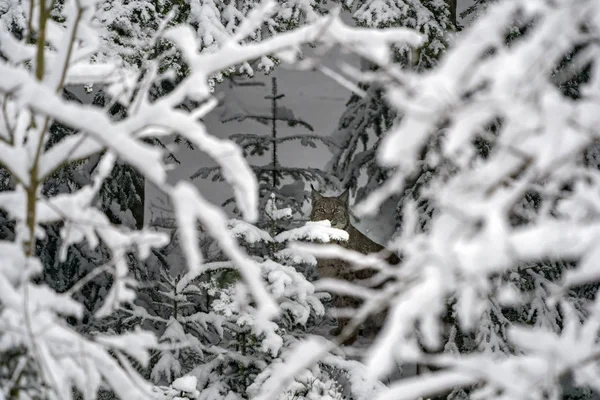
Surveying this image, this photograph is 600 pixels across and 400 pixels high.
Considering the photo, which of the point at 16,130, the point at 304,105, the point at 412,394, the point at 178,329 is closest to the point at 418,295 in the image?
the point at 412,394

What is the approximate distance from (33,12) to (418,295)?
1.40 meters

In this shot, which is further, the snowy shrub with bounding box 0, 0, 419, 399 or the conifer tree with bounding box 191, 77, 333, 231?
the conifer tree with bounding box 191, 77, 333, 231

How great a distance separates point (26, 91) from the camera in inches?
55.3

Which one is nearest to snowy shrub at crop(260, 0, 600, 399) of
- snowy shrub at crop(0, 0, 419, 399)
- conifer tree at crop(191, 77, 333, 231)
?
snowy shrub at crop(0, 0, 419, 399)

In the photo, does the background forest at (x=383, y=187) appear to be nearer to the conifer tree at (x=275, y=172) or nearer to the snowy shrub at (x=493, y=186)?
the snowy shrub at (x=493, y=186)

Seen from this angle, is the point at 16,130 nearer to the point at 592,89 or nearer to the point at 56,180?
the point at 592,89

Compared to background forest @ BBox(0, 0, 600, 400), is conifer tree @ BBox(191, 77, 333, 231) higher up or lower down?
lower down

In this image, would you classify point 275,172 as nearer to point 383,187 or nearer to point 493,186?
point 383,187

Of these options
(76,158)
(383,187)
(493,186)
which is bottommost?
(383,187)

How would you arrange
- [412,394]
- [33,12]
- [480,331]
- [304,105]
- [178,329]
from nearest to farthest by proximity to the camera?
[412,394], [33,12], [178,329], [480,331], [304,105]

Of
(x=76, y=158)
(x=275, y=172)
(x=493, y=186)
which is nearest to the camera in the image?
(x=493, y=186)

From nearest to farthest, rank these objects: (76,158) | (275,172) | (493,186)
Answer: (493,186), (76,158), (275,172)

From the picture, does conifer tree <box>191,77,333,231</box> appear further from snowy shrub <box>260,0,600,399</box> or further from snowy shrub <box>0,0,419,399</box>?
snowy shrub <box>260,0,600,399</box>

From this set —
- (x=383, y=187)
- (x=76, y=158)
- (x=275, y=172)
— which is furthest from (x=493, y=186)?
(x=275, y=172)
